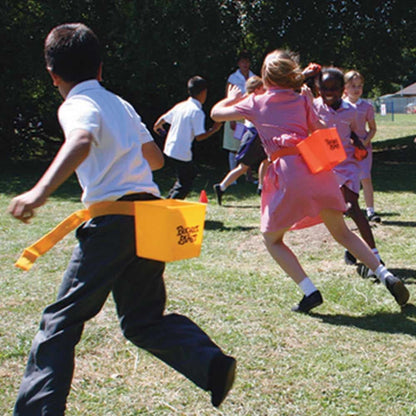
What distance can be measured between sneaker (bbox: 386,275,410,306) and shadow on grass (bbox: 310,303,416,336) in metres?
0.10

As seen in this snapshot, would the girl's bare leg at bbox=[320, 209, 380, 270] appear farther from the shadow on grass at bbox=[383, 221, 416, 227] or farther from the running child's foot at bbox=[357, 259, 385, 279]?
the shadow on grass at bbox=[383, 221, 416, 227]

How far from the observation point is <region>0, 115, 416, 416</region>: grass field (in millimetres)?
2949

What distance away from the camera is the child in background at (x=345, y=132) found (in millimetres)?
4992

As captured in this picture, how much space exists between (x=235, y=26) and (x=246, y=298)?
35.1 feet

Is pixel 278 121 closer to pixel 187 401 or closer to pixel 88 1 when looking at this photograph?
pixel 187 401

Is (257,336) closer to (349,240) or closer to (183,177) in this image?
(349,240)

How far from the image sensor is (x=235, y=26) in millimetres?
13930

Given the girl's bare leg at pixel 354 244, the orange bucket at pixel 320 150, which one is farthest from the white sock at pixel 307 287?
the orange bucket at pixel 320 150

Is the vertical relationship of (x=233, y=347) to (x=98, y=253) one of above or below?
below

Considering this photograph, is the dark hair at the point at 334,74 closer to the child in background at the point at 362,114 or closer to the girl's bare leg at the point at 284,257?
the child in background at the point at 362,114

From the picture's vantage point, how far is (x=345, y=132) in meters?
5.45

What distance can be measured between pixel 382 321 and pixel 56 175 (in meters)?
2.67

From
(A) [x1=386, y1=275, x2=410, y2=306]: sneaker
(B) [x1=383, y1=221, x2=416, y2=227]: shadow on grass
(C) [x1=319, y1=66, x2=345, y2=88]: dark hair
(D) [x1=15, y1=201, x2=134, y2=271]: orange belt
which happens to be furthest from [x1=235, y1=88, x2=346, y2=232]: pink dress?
(B) [x1=383, y1=221, x2=416, y2=227]: shadow on grass

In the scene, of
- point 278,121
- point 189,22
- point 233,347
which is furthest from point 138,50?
point 233,347
